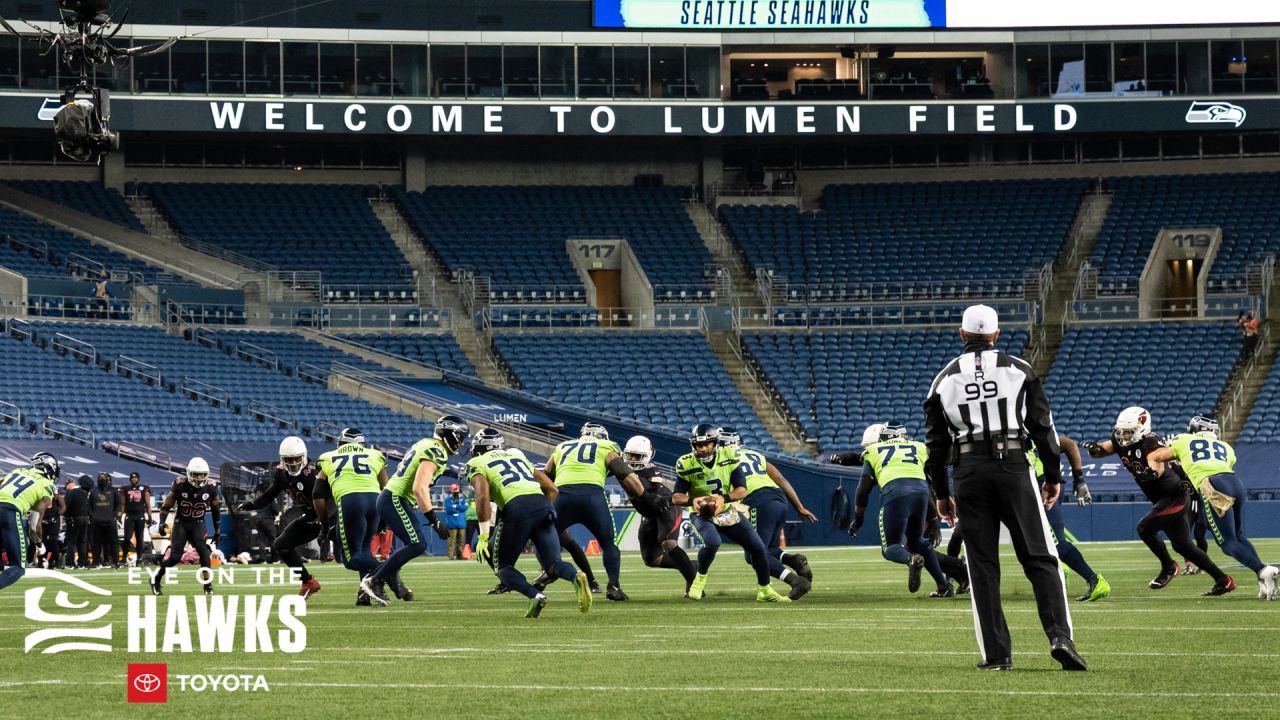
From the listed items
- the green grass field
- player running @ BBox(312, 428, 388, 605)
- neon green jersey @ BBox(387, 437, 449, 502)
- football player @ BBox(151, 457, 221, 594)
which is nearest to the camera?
the green grass field

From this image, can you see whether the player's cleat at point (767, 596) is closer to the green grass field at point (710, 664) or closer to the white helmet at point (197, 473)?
the green grass field at point (710, 664)

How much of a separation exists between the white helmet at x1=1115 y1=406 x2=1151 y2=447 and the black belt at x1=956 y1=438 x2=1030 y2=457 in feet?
28.8

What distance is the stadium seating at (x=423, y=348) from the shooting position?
50.6 meters

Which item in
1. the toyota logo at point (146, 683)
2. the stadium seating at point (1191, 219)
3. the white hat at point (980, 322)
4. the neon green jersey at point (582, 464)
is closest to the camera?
the toyota logo at point (146, 683)

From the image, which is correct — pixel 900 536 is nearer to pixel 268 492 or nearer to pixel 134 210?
pixel 268 492

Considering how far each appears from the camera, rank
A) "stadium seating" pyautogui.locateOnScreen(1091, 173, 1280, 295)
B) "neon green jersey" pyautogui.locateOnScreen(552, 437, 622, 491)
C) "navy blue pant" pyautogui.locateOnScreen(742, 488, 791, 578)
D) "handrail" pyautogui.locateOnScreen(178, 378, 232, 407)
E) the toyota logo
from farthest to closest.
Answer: "stadium seating" pyautogui.locateOnScreen(1091, 173, 1280, 295) < "handrail" pyautogui.locateOnScreen(178, 378, 232, 407) < "navy blue pant" pyautogui.locateOnScreen(742, 488, 791, 578) < "neon green jersey" pyautogui.locateOnScreen(552, 437, 622, 491) < the toyota logo

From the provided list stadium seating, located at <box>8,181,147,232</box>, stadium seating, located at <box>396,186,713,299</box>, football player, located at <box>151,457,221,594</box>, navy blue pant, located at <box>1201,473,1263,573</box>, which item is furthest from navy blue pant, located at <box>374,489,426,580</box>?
stadium seating, located at <box>8,181,147,232</box>

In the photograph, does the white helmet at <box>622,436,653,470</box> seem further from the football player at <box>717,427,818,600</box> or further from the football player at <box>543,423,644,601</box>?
the football player at <box>543,423,644,601</box>

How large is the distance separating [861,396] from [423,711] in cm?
4106

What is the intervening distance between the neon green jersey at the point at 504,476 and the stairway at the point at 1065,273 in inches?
1379

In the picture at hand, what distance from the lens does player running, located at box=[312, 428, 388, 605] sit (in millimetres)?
19766

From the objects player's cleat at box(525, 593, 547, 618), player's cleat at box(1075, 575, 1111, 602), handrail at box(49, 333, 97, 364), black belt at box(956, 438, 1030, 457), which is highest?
handrail at box(49, 333, 97, 364)

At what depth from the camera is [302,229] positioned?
54.8 meters

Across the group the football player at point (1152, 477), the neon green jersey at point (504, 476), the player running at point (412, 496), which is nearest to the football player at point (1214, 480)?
the football player at point (1152, 477)
